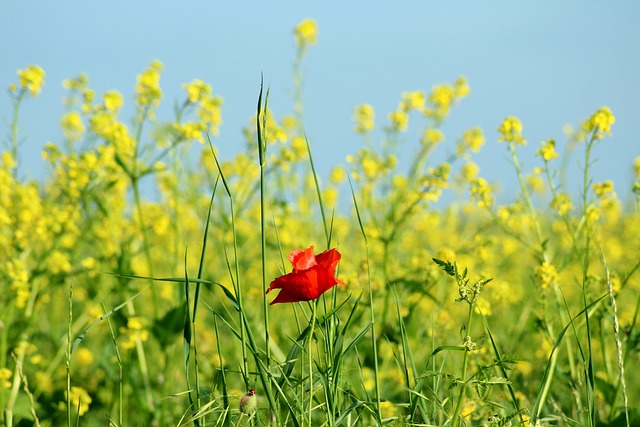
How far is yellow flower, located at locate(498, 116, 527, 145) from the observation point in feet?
9.16

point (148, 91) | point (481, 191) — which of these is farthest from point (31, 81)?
point (481, 191)

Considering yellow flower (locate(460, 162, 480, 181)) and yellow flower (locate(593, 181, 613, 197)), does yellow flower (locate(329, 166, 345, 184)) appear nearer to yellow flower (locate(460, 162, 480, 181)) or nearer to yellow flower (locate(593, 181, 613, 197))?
yellow flower (locate(460, 162, 480, 181))

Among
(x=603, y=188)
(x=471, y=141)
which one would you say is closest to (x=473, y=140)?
(x=471, y=141)

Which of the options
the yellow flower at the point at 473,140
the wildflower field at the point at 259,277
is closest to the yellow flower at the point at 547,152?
the wildflower field at the point at 259,277

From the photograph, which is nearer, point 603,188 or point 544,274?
point 544,274

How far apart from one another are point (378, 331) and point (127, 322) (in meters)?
0.93

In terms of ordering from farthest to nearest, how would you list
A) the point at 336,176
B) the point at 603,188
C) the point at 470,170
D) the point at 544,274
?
the point at 336,176 → the point at 470,170 → the point at 603,188 → the point at 544,274

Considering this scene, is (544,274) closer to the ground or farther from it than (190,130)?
closer to the ground

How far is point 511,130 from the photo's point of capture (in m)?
2.80

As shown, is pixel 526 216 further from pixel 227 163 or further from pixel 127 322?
pixel 227 163

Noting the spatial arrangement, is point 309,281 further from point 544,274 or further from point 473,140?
point 473,140

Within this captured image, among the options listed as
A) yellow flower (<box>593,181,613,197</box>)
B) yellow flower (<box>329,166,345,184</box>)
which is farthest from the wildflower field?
yellow flower (<box>329,166,345,184</box>)

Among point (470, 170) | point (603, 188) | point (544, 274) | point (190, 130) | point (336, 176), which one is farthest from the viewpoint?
point (336, 176)

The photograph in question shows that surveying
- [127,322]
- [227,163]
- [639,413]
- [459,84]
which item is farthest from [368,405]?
Result: [227,163]
